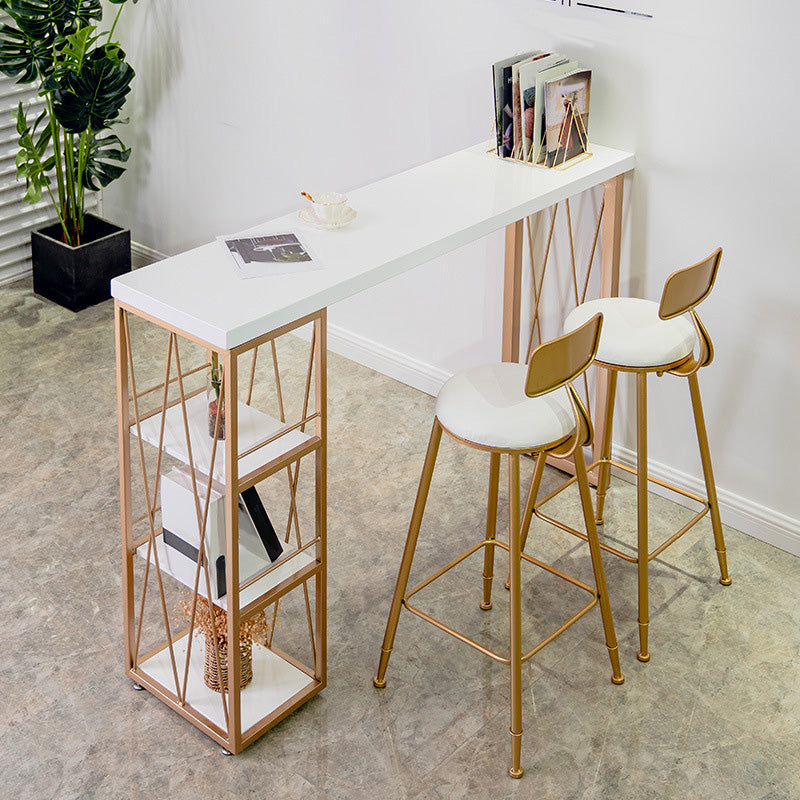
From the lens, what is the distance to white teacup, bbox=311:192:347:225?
2.57 meters

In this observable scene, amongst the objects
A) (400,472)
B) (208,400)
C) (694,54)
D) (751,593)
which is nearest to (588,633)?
(751,593)

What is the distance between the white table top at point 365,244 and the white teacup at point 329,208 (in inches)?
1.1

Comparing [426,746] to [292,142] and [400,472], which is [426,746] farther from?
[292,142]

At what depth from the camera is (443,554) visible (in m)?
3.20

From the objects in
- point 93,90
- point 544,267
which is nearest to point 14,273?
point 93,90

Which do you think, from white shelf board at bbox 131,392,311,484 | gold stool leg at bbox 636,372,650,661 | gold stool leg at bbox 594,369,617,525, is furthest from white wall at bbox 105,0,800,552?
white shelf board at bbox 131,392,311,484

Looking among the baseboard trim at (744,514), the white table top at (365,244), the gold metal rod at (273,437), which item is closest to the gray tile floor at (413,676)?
the baseboard trim at (744,514)

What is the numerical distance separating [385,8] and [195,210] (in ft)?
4.43

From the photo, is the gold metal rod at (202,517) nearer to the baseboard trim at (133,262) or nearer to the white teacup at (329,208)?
the white teacup at (329,208)

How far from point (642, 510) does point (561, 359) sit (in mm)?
649

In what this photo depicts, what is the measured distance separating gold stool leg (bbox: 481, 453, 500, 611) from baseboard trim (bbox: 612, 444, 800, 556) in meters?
0.73

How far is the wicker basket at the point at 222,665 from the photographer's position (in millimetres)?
2598

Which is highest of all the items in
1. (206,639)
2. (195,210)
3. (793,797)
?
(195,210)

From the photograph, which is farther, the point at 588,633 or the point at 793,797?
the point at 588,633
